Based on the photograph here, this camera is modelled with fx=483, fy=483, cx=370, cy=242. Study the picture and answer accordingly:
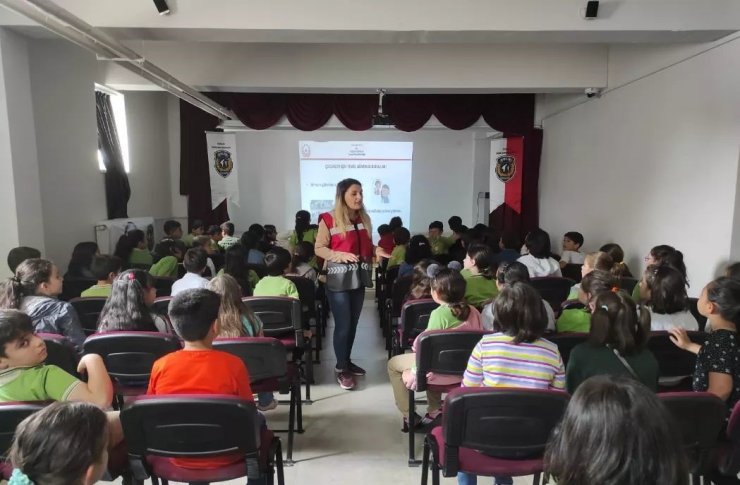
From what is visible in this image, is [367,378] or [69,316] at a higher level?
[69,316]

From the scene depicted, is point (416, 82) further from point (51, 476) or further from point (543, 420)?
point (51, 476)

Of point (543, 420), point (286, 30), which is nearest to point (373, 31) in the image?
point (286, 30)

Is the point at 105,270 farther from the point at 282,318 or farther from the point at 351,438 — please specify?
the point at 351,438

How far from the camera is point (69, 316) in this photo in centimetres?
244

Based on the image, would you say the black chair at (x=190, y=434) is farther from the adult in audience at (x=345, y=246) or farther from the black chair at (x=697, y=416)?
the adult in audience at (x=345, y=246)

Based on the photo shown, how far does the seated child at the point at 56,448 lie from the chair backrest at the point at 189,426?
1.36ft

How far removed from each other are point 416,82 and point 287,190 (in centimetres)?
389

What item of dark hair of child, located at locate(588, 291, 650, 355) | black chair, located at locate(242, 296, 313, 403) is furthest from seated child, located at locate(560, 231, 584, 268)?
dark hair of child, located at locate(588, 291, 650, 355)

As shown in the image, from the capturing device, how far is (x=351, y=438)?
8.97 ft

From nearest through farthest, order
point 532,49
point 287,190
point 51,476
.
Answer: point 51,476, point 532,49, point 287,190

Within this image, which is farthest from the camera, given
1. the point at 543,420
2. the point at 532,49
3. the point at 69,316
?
the point at 532,49

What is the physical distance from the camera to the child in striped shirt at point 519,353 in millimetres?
1752

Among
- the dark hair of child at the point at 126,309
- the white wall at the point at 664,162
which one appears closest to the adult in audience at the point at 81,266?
the dark hair of child at the point at 126,309

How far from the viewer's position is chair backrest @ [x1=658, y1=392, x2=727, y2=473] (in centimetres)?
149
